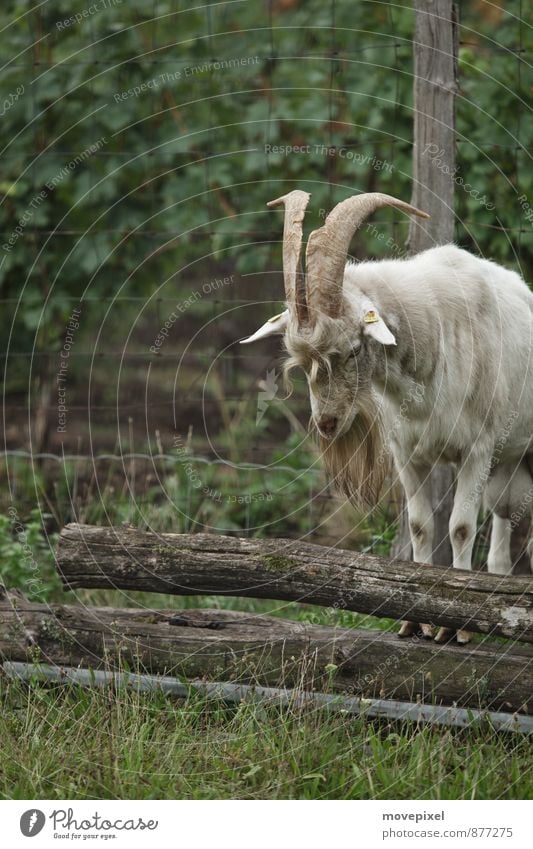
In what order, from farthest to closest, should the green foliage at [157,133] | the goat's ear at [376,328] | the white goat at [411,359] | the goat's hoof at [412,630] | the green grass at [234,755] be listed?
the green foliage at [157,133]
the goat's hoof at [412,630]
the white goat at [411,359]
the goat's ear at [376,328]
the green grass at [234,755]

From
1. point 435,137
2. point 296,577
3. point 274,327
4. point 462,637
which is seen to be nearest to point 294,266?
point 274,327

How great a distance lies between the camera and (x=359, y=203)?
5398 millimetres

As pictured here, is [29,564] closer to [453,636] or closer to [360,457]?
[360,457]

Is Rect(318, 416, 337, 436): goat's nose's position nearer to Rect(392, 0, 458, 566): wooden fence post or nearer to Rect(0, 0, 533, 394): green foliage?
Rect(392, 0, 458, 566): wooden fence post

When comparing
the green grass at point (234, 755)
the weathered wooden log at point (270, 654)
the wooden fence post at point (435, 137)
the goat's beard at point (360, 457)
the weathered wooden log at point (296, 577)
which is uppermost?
the wooden fence post at point (435, 137)

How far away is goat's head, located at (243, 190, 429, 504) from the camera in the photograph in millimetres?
5172

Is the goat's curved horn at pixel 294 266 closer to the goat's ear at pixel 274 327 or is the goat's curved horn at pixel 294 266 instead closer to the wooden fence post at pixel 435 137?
the goat's ear at pixel 274 327

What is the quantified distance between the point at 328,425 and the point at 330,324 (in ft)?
1.72

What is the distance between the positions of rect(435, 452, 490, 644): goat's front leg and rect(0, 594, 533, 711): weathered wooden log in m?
0.68

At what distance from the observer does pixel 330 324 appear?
17.1 feet

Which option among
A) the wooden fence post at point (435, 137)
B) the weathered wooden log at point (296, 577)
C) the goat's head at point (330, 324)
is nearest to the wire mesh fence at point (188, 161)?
the wooden fence post at point (435, 137)

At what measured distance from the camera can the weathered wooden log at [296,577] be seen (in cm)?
526

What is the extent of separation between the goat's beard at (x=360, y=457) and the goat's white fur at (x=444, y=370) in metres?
0.10

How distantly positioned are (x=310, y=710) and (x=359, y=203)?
2.56 metres
